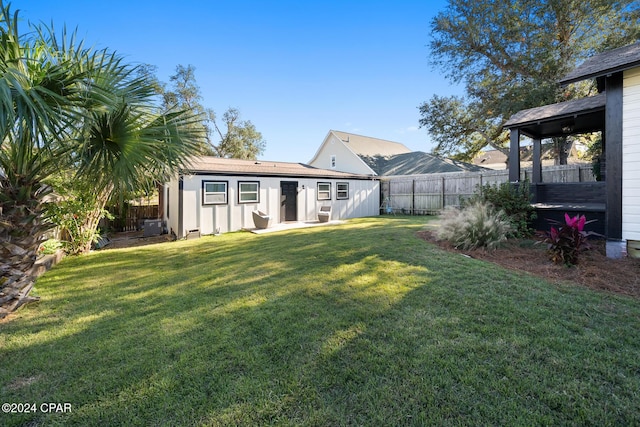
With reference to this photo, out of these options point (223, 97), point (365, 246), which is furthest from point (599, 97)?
point (223, 97)

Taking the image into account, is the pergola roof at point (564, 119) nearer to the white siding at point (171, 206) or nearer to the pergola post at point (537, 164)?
the pergola post at point (537, 164)

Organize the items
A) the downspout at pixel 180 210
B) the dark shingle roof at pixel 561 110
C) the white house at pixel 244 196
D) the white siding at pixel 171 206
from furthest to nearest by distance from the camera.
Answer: the white siding at pixel 171 206
the white house at pixel 244 196
the downspout at pixel 180 210
the dark shingle roof at pixel 561 110

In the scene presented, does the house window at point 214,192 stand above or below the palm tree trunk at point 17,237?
above

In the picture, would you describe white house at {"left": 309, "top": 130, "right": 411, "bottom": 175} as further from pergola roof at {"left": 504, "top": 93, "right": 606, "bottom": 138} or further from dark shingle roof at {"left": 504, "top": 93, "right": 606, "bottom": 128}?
dark shingle roof at {"left": 504, "top": 93, "right": 606, "bottom": 128}

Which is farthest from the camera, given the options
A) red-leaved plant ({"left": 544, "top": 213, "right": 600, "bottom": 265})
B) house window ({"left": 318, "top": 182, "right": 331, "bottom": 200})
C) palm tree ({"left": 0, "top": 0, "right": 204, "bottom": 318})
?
house window ({"left": 318, "top": 182, "right": 331, "bottom": 200})

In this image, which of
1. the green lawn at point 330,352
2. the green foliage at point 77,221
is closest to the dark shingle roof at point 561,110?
the green lawn at point 330,352

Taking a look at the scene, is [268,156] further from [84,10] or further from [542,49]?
[542,49]

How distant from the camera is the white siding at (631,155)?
498cm

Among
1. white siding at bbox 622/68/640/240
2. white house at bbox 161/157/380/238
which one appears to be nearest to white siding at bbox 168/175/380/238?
white house at bbox 161/157/380/238

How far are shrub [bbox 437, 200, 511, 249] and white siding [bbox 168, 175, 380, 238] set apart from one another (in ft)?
24.1

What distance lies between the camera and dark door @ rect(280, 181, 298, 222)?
12555mm

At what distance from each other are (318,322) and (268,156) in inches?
1080

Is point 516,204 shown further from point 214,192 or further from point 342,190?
point 214,192

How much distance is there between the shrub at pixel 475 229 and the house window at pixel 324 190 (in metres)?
7.78
